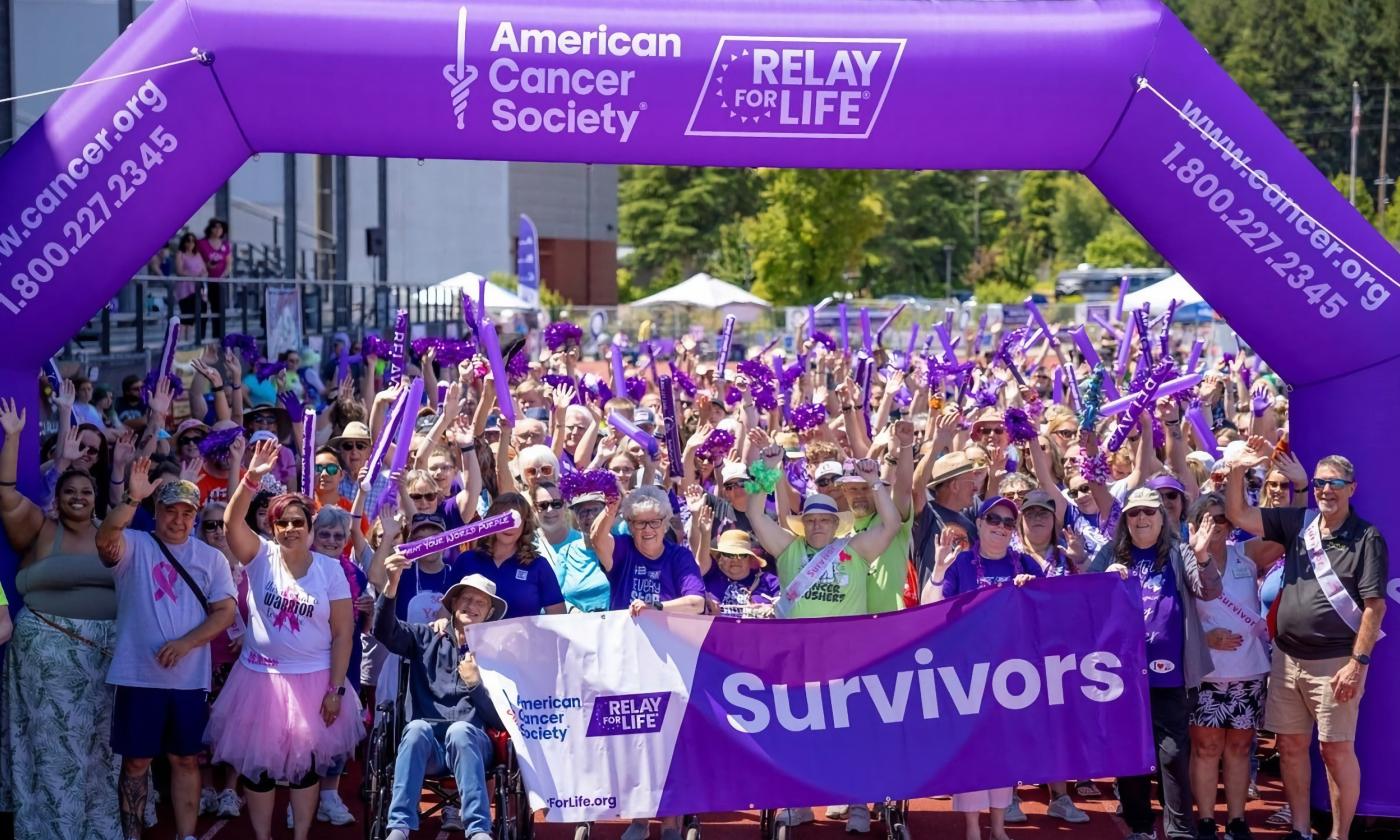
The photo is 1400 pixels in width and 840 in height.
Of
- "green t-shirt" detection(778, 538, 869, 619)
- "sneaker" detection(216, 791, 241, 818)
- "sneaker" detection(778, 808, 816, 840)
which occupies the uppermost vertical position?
"green t-shirt" detection(778, 538, 869, 619)

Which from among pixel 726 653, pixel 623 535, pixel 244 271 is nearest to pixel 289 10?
pixel 623 535

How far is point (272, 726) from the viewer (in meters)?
7.01

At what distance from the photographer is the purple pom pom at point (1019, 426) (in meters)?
8.65

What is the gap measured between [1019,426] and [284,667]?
3955mm

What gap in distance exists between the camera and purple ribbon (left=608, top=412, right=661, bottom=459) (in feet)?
32.1

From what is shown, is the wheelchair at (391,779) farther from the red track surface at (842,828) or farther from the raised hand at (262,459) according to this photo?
the raised hand at (262,459)

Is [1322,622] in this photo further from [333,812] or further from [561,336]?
[561,336]

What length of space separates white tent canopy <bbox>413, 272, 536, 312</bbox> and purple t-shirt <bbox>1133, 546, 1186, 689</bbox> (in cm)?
1862

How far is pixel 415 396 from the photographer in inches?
336

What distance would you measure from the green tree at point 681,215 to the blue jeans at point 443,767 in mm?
77066

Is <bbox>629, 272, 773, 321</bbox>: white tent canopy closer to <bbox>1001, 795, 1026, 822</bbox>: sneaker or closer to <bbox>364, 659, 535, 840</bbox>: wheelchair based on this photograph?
<bbox>1001, 795, 1026, 822</bbox>: sneaker

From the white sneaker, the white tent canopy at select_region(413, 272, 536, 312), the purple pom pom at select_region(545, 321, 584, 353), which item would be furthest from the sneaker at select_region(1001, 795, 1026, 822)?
the white tent canopy at select_region(413, 272, 536, 312)

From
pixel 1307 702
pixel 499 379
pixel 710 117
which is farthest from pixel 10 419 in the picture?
pixel 1307 702

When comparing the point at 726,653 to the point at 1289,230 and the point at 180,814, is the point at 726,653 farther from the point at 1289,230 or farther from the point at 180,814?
the point at 1289,230
